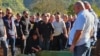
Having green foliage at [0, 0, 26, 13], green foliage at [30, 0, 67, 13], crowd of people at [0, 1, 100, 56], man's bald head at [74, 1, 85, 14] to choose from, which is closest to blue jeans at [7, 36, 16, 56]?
crowd of people at [0, 1, 100, 56]

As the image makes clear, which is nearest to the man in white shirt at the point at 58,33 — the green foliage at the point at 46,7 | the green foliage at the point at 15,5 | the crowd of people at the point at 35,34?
the crowd of people at the point at 35,34

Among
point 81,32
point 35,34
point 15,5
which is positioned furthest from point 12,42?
point 15,5

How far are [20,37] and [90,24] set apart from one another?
25.8 ft

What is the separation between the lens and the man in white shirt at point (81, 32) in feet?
33.3

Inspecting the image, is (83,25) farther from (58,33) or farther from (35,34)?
(58,33)

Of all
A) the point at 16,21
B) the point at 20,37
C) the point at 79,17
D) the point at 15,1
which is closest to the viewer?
the point at 79,17

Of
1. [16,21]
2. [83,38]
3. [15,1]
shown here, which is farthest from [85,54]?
[15,1]

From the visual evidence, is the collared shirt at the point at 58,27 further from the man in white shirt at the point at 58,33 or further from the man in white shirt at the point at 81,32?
the man in white shirt at the point at 81,32

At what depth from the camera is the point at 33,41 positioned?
16.4m

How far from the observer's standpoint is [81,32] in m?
10.2

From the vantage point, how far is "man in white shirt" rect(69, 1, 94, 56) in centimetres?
1014

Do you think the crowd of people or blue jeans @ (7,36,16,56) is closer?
the crowd of people

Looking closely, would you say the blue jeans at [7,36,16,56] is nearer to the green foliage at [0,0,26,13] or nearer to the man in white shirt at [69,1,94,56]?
the man in white shirt at [69,1,94,56]

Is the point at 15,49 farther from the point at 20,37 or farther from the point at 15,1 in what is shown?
the point at 15,1
